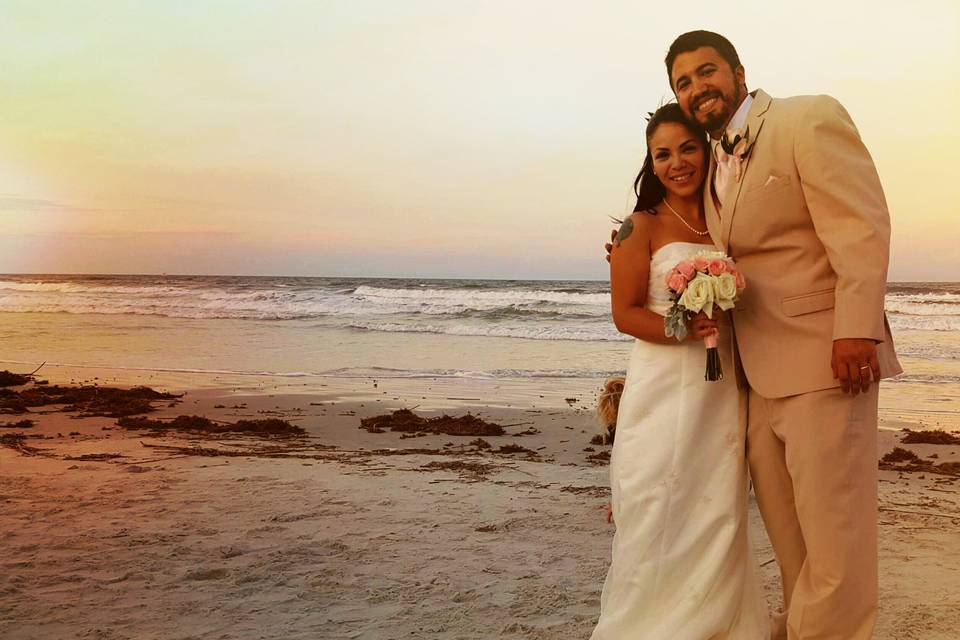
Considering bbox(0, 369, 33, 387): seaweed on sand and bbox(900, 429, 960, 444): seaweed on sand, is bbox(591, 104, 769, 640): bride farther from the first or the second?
bbox(0, 369, 33, 387): seaweed on sand

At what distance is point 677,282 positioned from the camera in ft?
10.0

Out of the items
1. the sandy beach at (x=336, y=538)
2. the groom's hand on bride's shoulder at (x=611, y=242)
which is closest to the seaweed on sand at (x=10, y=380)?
the sandy beach at (x=336, y=538)

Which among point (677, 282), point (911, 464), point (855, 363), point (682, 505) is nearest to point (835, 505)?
point (855, 363)

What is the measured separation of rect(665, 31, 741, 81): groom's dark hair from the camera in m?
Answer: 3.10

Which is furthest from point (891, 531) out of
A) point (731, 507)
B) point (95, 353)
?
point (95, 353)

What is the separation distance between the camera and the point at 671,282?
3.08 meters

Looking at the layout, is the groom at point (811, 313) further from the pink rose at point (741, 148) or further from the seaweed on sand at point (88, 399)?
the seaweed on sand at point (88, 399)

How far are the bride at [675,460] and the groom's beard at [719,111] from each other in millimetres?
135

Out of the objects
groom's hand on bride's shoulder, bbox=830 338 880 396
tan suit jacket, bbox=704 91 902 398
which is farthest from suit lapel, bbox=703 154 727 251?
groom's hand on bride's shoulder, bbox=830 338 880 396

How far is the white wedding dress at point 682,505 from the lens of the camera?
330 centimetres

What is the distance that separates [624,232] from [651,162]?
0.32 m

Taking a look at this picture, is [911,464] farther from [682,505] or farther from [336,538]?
[336,538]

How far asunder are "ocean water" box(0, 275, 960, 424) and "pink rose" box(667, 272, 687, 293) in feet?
25.9

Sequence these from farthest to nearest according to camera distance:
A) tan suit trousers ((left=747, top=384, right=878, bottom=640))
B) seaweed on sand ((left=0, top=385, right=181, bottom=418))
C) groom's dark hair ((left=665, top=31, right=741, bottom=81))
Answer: seaweed on sand ((left=0, top=385, right=181, bottom=418)) < groom's dark hair ((left=665, top=31, right=741, bottom=81)) < tan suit trousers ((left=747, top=384, right=878, bottom=640))
